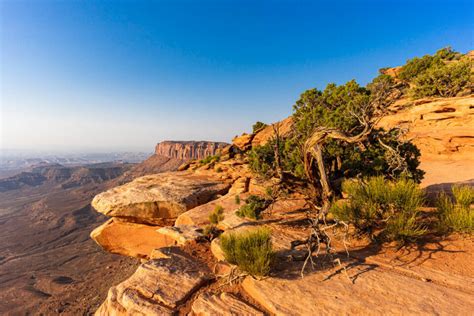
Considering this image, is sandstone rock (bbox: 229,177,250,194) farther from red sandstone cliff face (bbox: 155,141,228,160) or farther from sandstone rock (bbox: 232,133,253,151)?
red sandstone cliff face (bbox: 155,141,228,160)

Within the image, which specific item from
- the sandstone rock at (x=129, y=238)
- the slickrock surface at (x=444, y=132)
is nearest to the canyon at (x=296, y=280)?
the sandstone rock at (x=129, y=238)

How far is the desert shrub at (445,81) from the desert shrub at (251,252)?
34551 mm

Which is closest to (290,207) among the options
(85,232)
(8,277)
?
(8,277)

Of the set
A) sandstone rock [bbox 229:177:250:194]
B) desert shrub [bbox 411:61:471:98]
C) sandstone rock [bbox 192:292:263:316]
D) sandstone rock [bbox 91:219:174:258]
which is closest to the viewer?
sandstone rock [bbox 192:292:263:316]

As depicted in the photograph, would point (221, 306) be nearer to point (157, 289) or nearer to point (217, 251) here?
point (157, 289)

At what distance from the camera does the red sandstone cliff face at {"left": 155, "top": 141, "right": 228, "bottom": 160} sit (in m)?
161

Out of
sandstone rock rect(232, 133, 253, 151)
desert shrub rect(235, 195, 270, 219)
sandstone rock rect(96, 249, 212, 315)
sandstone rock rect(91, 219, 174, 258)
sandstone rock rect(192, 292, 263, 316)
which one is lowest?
sandstone rock rect(91, 219, 174, 258)

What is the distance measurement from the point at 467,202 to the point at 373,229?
285 centimetres

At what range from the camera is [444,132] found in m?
21.4

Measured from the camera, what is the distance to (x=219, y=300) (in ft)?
15.1

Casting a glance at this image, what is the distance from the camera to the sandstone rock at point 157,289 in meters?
4.89

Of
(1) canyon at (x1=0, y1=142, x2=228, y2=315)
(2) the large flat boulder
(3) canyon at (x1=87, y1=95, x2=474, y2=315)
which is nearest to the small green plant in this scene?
(3) canyon at (x1=87, y1=95, x2=474, y2=315)

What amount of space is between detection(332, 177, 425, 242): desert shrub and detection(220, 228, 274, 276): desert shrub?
9.34ft

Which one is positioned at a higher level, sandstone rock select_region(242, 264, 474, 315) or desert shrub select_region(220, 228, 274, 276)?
desert shrub select_region(220, 228, 274, 276)
